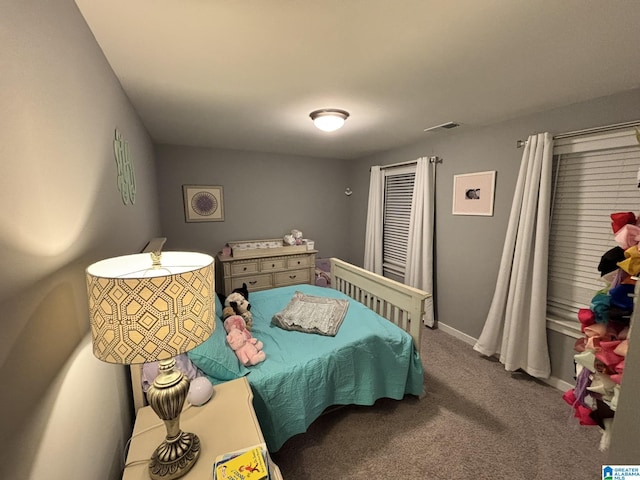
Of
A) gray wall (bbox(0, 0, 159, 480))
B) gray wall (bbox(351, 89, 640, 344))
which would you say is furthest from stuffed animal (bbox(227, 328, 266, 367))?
gray wall (bbox(351, 89, 640, 344))

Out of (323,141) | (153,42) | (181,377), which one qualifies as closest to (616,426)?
(181,377)

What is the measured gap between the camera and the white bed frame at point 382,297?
6.18 feet

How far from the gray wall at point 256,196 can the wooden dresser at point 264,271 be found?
1.42 ft

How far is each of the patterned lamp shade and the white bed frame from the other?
79 cm

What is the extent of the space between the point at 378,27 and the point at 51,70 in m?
1.15

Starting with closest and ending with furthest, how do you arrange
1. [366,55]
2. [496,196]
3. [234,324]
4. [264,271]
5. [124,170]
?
[366,55]
[124,170]
[234,324]
[496,196]
[264,271]

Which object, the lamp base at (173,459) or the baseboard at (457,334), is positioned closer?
the lamp base at (173,459)

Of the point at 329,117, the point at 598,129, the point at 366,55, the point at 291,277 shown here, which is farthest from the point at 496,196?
the point at 291,277

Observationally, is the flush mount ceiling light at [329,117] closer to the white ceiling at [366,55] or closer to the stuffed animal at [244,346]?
the white ceiling at [366,55]

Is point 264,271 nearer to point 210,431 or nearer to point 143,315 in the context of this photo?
point 210,431

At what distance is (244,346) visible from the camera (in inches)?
62.4

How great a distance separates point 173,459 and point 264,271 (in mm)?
2767

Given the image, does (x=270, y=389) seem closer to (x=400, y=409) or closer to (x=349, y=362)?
(x=349, y=362)

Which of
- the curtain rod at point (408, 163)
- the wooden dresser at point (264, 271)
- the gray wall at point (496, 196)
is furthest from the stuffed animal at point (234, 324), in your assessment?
the curtain rod at point (408, 163)
